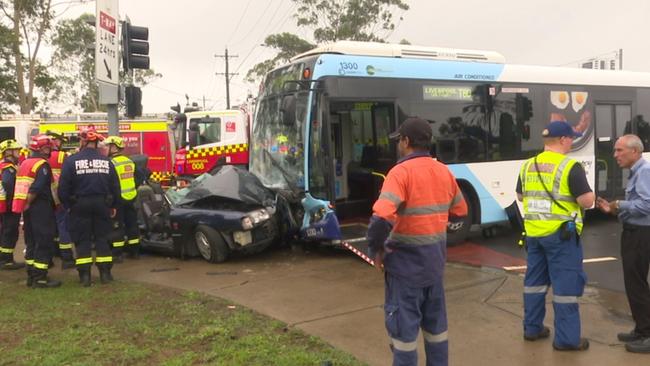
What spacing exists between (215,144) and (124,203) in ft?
27.9

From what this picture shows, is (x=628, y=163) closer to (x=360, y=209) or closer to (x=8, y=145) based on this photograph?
(x=360, y=209)

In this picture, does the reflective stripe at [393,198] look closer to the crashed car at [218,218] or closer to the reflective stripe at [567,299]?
the reflective stripe at [567,299]

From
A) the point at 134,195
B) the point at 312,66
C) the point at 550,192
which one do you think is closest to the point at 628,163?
the point at 550,192

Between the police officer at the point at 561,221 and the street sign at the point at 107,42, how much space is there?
714 cm

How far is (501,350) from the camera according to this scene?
4.49 meters

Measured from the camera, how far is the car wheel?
26.3ft

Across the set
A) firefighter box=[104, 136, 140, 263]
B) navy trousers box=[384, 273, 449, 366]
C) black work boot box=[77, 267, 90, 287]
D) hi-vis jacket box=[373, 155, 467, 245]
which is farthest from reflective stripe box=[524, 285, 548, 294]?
firefighter box=[104, 136, 140, 263]

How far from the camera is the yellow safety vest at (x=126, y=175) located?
8.55 m

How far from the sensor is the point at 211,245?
26.5 ft

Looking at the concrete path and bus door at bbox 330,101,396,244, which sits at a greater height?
bus door at bbox 330,101,396,244

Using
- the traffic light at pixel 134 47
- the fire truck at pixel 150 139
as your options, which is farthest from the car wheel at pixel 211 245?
the fire truck at pixel 150 139

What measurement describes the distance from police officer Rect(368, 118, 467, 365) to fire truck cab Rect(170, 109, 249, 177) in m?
13.6

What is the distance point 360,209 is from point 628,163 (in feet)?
16.4

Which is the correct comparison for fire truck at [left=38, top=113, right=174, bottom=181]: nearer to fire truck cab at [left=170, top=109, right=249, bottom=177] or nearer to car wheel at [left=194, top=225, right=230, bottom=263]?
fire truck cab at [left=170, top=109, right=249, bottom=177]
